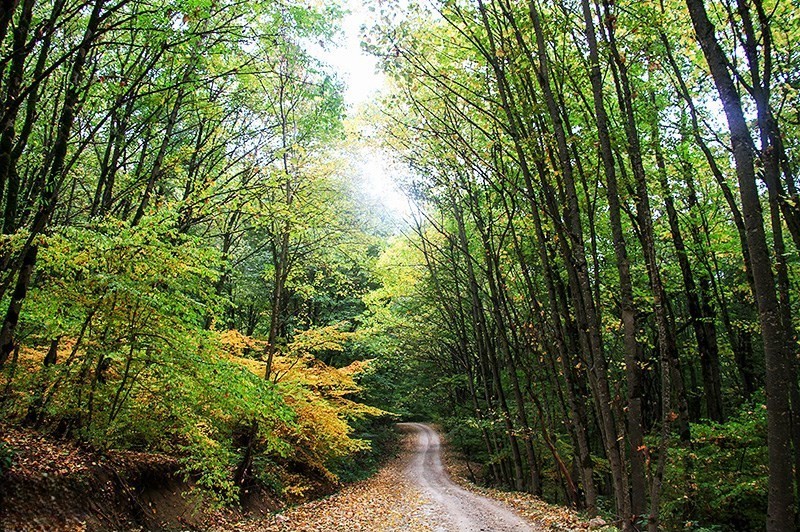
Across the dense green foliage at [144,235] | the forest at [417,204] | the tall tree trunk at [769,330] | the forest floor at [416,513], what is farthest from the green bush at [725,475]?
the dense green foliage at [144,235]

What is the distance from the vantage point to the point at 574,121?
7902 millimetres

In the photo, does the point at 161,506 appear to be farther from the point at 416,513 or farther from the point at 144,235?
the point at 416,513

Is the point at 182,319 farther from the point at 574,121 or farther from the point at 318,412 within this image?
the point at 574,121

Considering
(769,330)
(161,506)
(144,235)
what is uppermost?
(144,235)

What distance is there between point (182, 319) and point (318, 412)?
5.38 m

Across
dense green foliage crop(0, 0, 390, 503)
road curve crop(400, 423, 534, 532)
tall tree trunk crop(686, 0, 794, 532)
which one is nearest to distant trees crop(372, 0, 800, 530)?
tall tree trunk crop(686, 0, 794, 532)

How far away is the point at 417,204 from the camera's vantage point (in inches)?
544

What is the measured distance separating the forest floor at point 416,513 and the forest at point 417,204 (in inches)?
29.3

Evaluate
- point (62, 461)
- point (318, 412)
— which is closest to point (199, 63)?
point (62, 461)

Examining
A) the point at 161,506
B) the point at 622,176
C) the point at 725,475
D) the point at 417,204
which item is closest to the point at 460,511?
the point at 725,475

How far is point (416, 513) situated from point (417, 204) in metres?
8.21

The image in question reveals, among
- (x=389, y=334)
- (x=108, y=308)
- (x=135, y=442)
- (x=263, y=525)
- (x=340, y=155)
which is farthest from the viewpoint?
(x=389, y=334)

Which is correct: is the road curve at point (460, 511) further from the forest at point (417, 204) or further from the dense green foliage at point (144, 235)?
the dense green foliage at point (144, 235)

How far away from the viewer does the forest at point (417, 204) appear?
4395mm
